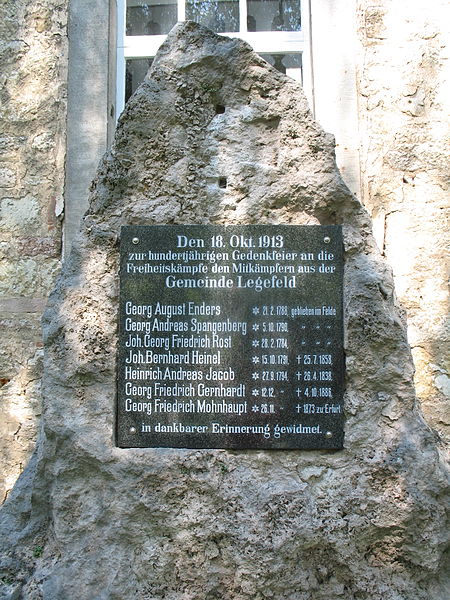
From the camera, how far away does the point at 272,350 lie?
2.20 m

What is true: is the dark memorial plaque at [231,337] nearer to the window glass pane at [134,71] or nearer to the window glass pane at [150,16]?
the window glass pane at [134,71]

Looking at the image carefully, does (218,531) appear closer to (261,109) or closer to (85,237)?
(85,237)

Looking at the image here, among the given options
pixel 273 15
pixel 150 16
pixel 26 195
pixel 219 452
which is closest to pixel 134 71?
pixel 150 16

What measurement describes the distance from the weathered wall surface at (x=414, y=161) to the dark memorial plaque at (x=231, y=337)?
57.4 inches

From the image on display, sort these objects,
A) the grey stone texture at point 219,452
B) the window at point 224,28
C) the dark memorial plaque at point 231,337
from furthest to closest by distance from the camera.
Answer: the window at point 224,28
the dark memorial plaque at point 231,337
the grey stone texture at point 219,452

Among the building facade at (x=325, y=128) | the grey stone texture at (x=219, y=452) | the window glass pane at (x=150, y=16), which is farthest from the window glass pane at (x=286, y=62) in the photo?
the grey stone texture at (x=219, y=452)

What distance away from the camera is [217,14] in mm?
4113

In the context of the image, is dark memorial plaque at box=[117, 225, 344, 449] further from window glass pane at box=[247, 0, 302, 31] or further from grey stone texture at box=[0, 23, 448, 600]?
window glass pane at box=[247, 0, 302, 31]

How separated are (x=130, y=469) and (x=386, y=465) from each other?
873 millimetres

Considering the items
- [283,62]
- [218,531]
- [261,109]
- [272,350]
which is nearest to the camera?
[218,531]

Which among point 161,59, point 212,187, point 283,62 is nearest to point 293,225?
point 212,187

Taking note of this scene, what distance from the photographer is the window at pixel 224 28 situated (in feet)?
13.1

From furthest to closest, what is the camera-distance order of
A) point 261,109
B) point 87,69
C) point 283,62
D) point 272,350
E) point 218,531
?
point 283,62 < point 87,69 < point 261,109 < point 272,350 < point 218,531

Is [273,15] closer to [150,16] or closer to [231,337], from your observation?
[150,16]
